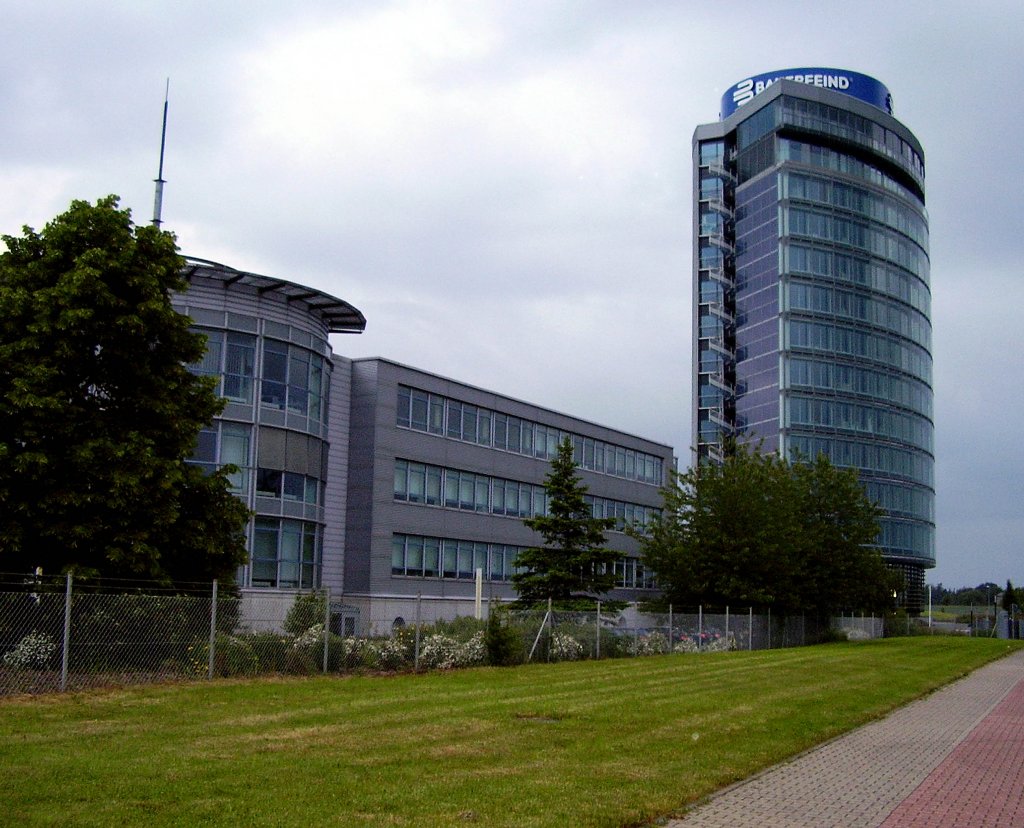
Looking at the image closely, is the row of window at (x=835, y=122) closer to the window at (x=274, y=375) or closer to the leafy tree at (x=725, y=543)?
the leafy tree at (x=725, y=543)

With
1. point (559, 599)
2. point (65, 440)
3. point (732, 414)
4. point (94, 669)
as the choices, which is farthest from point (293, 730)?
point (732, 414)

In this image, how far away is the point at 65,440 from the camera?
72.6 feet

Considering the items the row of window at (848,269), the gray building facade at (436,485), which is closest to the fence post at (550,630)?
the gray building facade at (436,485)

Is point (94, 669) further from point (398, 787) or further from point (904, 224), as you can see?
point (904, 224)

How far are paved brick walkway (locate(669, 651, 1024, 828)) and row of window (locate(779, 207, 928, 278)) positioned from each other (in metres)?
81.0

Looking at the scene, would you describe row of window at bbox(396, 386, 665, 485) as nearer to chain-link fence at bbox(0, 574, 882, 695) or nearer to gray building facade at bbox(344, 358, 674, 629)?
gray building facade at bbox(344, 358, 674, 629)

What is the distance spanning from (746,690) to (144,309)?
14.5 meters

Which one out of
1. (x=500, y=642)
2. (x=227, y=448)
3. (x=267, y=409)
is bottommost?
(x=500, y=642)

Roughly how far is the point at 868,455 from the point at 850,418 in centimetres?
357

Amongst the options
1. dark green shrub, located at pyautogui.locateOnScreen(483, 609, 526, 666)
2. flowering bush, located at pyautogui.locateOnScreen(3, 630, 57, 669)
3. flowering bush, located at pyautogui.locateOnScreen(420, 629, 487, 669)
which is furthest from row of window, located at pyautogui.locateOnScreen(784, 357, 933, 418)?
flowering bush, located at pyautogui.locateOnScreen(3, 630, 57, 669)

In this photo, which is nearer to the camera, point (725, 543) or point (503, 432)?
point (725, 543)

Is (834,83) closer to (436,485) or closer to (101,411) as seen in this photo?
(436,485)

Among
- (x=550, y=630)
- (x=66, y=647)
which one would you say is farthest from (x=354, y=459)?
(x=66, y=647)

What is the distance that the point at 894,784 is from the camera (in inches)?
486
